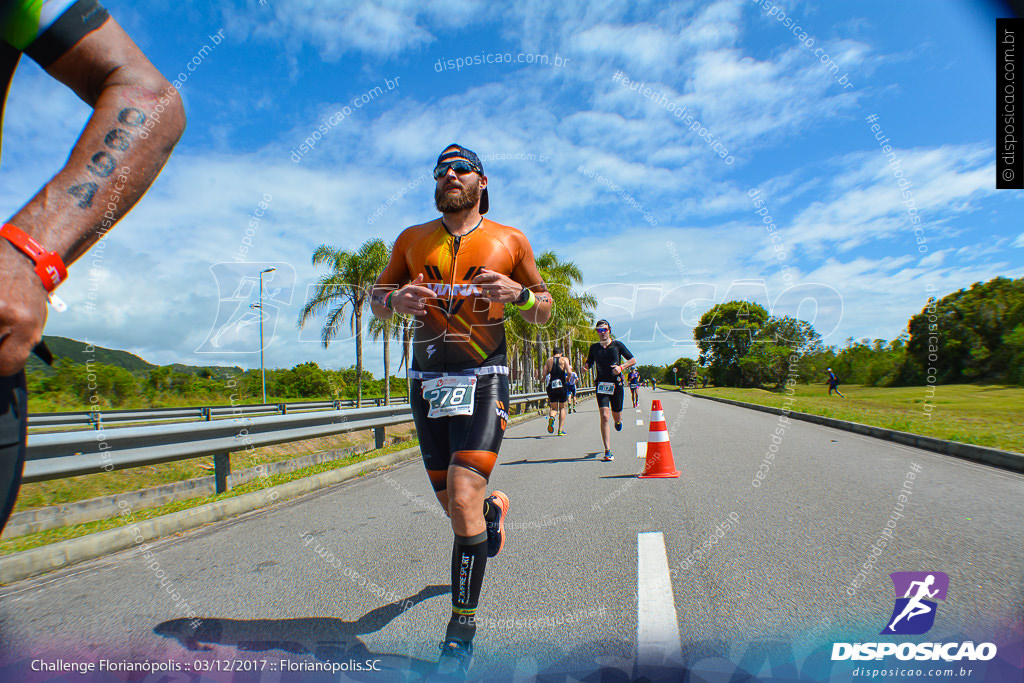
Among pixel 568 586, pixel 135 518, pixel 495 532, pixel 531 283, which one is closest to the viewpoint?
pixel 495 532

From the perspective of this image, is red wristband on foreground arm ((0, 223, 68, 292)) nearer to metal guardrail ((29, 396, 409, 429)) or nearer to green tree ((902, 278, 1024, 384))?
metal guardrail ((29, 396, 409, 429))

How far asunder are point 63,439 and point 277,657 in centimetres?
305

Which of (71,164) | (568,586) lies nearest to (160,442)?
(568,586)

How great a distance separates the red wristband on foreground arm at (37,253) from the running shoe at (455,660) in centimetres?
187

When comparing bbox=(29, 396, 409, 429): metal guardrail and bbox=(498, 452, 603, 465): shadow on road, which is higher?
bbox=(29, 396, 409, 429): metal guardrail

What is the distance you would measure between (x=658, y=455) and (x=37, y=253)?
7143 millimetres

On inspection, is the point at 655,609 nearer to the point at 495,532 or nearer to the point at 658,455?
the point at 495,532

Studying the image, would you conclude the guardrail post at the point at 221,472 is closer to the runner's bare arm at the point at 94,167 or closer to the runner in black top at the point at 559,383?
the runner's bare arm at the point at 94,167

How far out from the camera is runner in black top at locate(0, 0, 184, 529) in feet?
2.64

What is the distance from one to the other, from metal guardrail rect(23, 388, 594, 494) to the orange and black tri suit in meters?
3.16

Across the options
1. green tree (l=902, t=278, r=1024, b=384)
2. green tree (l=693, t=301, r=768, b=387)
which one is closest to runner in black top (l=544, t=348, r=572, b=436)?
green tree (l=902, t=278, r=1024, b=384)

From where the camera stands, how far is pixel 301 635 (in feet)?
8.48

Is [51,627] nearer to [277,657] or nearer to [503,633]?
[277,657]

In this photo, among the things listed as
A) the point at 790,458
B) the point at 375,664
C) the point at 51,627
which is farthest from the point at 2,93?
the point at 790,458
